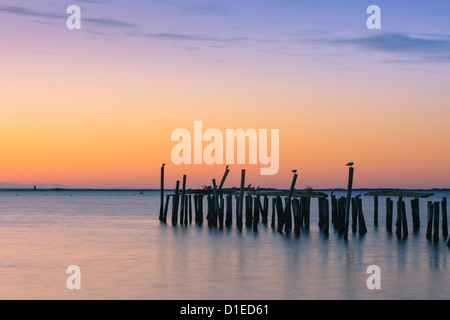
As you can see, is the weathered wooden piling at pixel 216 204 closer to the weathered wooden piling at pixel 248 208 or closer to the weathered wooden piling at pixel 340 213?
the weathered wooden piling at pixel 248 208

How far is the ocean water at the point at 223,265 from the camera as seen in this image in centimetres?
1442

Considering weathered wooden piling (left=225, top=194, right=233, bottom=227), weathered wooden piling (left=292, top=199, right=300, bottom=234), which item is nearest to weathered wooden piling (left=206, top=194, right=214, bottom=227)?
weathered wooden piling (left=225, top=194, right=233, bottom=227)

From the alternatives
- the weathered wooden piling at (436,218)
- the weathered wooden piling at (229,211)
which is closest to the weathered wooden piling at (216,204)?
the weathered wooden piling at (229,211)

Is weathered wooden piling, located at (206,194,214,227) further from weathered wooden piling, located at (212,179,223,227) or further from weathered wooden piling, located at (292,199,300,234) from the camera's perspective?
weathered wooden piling, located at (292,199,300,234)

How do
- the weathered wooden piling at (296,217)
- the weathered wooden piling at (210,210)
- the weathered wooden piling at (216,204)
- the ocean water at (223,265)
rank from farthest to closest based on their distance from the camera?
the weathered wooden piling at (210,210) → the weathered wooden piling at (216,204) → the weathered wooden piling at (296,217) → the ocean water at (223,265)

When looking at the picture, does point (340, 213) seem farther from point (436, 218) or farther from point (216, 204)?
point (216, 204)

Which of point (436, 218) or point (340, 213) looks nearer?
point (436, 218)

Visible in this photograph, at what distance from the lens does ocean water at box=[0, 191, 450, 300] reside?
1442 centimetres

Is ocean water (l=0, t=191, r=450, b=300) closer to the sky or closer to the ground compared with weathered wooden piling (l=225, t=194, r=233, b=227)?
closer to the ground

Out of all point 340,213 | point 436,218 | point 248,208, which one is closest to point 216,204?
point 248,208

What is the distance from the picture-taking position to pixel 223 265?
18.8 metres

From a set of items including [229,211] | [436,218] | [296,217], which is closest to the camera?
[436,218]

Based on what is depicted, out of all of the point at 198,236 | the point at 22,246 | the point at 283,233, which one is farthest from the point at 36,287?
the point at 283,233
